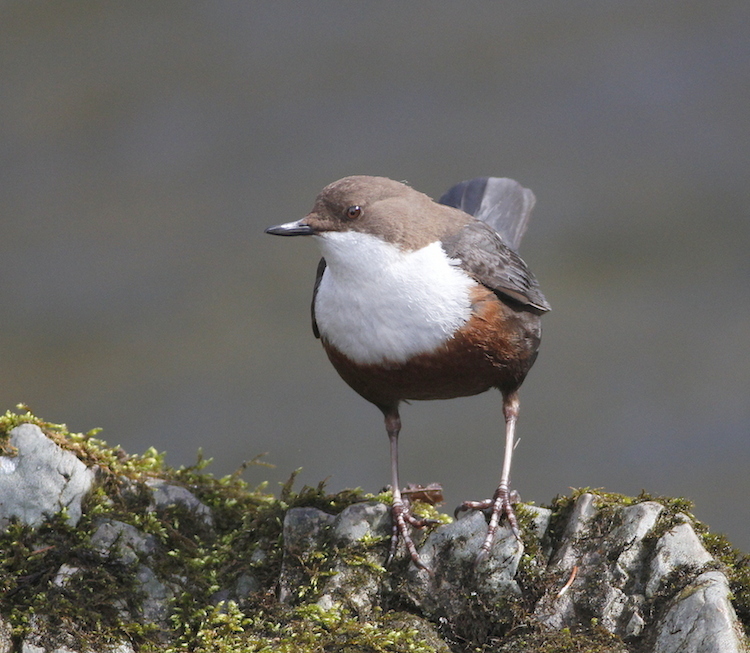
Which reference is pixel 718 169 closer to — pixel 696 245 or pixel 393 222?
pixel 696 245

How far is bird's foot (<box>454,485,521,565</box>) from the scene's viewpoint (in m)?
3.21

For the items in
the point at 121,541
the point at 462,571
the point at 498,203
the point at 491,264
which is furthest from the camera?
the point at 498,203

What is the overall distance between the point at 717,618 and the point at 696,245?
582cm

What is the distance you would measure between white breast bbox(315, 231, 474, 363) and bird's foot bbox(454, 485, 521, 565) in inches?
21.9

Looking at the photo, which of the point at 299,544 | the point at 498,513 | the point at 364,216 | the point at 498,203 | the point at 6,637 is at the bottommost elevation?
the point at 6,637

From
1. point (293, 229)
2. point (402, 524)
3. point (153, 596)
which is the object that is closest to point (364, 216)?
point (293, 229)

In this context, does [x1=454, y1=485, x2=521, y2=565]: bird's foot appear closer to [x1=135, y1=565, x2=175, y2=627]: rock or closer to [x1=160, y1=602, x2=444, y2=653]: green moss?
[x1=160, y1=602, x2=444, y2=653]: green moss

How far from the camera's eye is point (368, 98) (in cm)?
867

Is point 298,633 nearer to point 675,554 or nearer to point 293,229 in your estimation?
point 675,554

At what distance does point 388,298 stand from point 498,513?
819 millimetres

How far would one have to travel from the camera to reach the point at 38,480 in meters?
3.36

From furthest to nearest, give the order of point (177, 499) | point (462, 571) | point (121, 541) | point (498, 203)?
point (498, 203)
point (177, 499)
point (121, 541)
point (462, 571)

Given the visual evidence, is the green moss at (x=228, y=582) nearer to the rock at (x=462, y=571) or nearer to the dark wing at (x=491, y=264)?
the rock at (x=462, y=571)

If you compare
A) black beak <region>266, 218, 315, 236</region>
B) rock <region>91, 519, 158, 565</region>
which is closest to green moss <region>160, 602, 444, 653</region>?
rock <region>91, 519, 158, 565</region>
